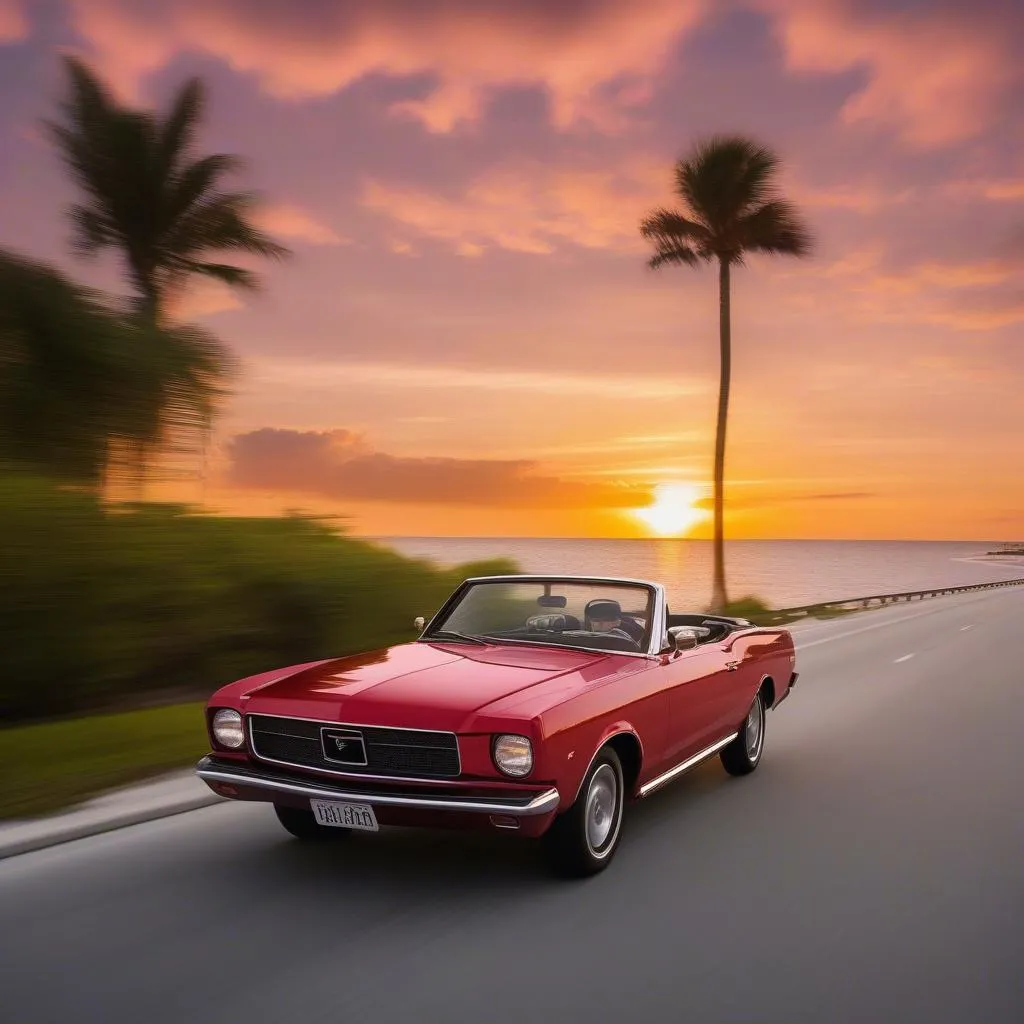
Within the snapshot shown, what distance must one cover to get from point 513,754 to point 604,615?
6.63ft

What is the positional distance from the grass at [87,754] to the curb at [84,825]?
291mm

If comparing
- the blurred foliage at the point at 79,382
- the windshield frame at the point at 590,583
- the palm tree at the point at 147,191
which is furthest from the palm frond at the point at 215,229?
the windshield frame at the point at 590,583

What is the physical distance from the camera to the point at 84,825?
240 inches

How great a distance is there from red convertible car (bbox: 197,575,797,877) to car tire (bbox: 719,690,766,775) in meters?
0.85

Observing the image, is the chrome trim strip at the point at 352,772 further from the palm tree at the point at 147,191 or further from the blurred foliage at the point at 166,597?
the palm tree at the point at 147,191

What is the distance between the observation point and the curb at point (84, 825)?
5.73 metres

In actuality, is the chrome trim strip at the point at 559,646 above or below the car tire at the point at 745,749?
above

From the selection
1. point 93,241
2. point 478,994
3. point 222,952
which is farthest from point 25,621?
point 93,241

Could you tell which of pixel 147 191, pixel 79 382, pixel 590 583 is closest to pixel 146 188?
pixel 147 191

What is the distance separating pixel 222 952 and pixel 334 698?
Answer: 130 centimetres

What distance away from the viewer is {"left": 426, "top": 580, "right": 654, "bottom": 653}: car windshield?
6.60m

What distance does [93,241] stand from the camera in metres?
18.8

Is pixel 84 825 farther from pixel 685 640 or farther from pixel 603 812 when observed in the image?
pixel 685 640

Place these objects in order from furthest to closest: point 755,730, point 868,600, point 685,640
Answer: point 868,600 → point 755,730 → point 685,640
